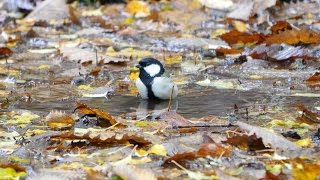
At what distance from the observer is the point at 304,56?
7.99 meters

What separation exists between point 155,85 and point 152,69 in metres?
0.24

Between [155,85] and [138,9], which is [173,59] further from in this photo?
[138,9]

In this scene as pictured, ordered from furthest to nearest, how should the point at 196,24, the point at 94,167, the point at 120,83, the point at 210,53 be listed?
the point at 196,24 → the point at 210,53 → the point at 120,83 → the point at 94,167

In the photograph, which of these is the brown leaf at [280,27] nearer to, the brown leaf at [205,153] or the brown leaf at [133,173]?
the brown leaf at [205,153]

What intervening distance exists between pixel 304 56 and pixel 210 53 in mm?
1184

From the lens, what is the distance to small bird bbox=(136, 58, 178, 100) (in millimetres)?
6781

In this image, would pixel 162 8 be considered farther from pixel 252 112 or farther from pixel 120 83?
pixel 252 112

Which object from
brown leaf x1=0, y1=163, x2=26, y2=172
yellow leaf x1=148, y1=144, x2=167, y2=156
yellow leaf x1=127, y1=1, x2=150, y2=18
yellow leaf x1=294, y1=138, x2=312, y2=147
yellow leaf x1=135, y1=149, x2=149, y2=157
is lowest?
brown leaf x1=0, y1=163, x2=26, y2=172

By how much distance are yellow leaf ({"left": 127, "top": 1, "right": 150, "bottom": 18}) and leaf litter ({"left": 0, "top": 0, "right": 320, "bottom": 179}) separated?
0.02m

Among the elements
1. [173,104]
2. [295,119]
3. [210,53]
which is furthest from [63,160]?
[210,53]

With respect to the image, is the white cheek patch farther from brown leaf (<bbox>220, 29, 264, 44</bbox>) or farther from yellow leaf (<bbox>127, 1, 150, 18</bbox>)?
yellow leaf (<bbox>127, 1, 150, 18</bbox>)

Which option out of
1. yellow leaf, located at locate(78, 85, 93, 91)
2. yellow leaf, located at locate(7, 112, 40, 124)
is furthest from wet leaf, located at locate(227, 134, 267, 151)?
yellow leaf, located at locate(78, 85, 93, 91)

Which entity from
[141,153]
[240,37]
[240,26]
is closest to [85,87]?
[240,37]

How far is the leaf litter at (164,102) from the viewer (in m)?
4.28
